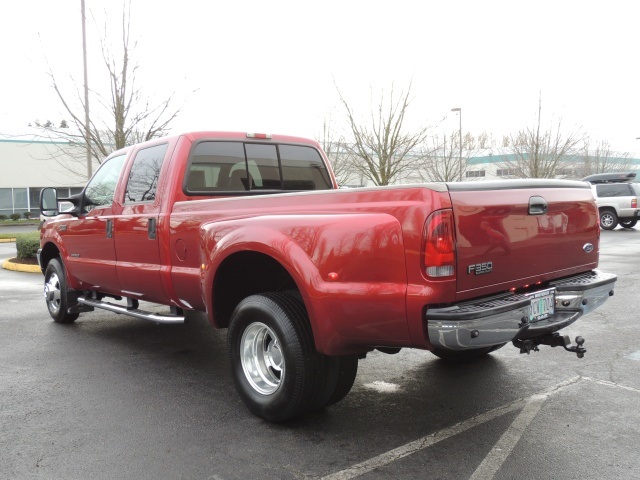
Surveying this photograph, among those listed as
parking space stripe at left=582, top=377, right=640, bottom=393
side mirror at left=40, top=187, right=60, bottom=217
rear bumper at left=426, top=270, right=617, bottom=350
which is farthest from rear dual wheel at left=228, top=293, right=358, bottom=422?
side mirror at left=40, top=187, right=60, bottom=217

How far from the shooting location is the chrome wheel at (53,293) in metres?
6.92

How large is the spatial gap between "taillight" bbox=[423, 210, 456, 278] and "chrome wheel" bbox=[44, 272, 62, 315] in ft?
17.0

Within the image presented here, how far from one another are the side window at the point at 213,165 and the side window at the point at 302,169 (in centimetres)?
47

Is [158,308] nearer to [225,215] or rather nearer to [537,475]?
[225,215]

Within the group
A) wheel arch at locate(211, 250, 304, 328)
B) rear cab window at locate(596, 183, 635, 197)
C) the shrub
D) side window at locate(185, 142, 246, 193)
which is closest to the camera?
wheel arch at locate(211, 250, 304, 328)

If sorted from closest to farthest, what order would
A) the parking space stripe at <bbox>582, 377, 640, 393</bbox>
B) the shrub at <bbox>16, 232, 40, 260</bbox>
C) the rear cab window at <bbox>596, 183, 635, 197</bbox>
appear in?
the parking space stripe at <bbox>582, 377, 640, 393</bbox> < the shrub at <bbox>16, 232, 40, 260</bbox> < the rear cab window at <bbox>596, 183, 635, 197</bbox>

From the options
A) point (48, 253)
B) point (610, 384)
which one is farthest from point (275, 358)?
point (48, 253)

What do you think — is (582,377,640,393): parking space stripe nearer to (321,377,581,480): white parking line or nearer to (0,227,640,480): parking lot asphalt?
(0,227,640,480): parking lot asphalt

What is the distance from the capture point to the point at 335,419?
3.88m

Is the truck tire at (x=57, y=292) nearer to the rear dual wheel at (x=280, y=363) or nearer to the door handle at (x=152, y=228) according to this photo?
the door handle at (x=152, y=228)

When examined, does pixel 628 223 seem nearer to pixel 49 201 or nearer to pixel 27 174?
pixel 49 201

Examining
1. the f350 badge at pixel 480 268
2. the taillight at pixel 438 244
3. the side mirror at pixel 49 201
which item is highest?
the side mirror at pixel 49 201

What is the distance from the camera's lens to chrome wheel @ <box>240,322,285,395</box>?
13.0 ft

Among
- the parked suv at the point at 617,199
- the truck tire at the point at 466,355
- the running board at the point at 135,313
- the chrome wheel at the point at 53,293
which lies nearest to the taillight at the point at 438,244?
the truck tire at the point at 466,355
